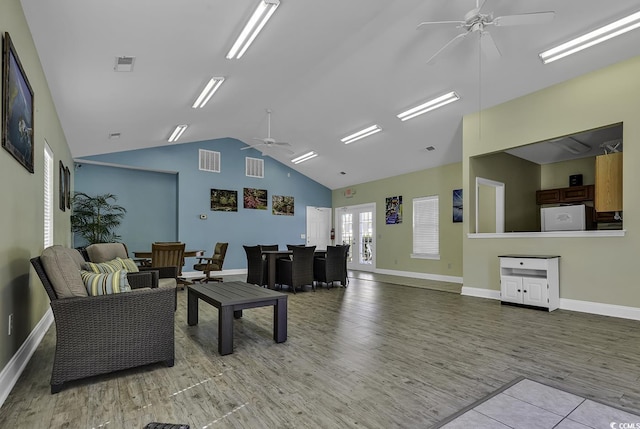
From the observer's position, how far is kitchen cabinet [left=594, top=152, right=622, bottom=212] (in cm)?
450

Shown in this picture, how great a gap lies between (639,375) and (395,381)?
193 cm

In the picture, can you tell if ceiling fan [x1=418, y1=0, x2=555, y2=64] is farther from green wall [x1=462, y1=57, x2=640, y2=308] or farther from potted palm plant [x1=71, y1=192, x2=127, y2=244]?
potted palm plant [x1=71, y1=192, x2=127, y2=244]

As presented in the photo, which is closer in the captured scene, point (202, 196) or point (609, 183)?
point (609, 183)

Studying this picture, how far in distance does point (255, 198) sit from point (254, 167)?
944 millimetres

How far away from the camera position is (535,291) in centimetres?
480

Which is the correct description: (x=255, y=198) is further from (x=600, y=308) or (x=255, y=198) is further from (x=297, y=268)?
(x=600, y=308)

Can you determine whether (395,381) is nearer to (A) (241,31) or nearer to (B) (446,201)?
(A) (241,31)

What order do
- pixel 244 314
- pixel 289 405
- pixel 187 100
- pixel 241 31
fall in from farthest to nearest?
pixel 187 100 → pixel 244 314 → pixel 241 31 → pixel 289 405

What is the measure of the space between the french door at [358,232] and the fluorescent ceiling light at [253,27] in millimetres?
6879

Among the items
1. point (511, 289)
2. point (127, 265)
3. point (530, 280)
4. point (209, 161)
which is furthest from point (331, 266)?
point (209, 161)

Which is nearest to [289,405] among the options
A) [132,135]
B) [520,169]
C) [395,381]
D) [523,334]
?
[395,381]

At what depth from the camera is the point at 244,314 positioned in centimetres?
451

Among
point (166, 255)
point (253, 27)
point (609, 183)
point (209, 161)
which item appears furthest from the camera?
point (209, 161)

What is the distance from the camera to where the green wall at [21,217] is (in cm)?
225
